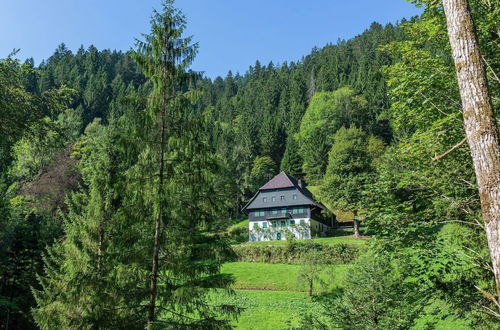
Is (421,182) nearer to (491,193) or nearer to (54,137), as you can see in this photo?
(491,193)

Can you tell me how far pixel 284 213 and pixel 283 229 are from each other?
4.10m

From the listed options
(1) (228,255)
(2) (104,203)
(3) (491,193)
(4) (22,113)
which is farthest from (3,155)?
(3) (491,193)

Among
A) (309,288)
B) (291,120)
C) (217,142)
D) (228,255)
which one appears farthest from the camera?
(291,120)

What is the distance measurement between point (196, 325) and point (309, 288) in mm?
24736

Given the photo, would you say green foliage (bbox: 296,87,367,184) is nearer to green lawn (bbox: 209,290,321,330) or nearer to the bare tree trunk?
green lawn (bbox: 209,290,321,330)

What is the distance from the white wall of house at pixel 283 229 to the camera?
55094mm

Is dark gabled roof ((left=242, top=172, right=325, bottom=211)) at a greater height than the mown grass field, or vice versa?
dark gabled roof ((left=242, top=172, right=325, bottom=211))

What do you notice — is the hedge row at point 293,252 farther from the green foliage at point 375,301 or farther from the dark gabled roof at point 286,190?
the green foliage at point 375,301

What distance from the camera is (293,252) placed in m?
41.4

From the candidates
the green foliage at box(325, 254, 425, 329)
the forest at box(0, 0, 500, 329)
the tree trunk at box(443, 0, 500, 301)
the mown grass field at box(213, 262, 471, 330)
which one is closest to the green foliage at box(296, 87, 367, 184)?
the mown grass field at box(213, 262, 471, 330)

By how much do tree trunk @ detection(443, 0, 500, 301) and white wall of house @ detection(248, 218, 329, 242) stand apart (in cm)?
4966

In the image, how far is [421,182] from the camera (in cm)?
984

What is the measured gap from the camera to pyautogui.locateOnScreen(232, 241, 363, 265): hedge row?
39.4m

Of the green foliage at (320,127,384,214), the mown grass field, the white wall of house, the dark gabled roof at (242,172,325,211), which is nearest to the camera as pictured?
the mown grass field
